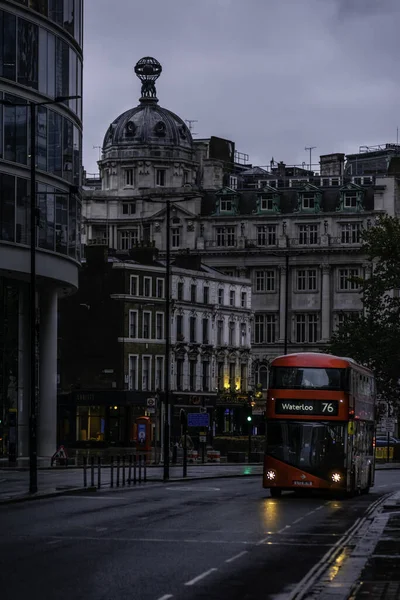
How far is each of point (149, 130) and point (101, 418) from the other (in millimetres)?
45326

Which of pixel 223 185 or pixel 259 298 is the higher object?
pixel 223 185

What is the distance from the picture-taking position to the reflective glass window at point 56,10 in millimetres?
68312

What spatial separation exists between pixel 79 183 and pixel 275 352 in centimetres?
7011

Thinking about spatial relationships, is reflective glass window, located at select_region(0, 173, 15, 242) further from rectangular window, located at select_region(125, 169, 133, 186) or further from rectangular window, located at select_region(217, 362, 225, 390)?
rectangular window, located at select_region(125, 169, 133, 186)

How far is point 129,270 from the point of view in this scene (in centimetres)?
10606

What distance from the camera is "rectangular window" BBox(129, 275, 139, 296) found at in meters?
107

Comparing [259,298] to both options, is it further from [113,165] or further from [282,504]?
[282,504]

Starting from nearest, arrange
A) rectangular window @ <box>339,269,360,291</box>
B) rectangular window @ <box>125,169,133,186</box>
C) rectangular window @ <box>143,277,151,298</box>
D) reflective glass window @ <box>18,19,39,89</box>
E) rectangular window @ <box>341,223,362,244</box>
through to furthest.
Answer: reflective glass window @ <box>18,19,39,89</box>
rectangular window @ <box>143,277,151,298</box>
rectangular window @ <box>341,223,362,244</box>
rectangular window @ <box>339,269,360,291</box>
rectangular window @ <box>125,169,133,186</box>

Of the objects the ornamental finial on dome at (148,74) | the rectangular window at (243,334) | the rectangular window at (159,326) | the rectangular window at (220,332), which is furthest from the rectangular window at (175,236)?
the rectangular window at (159,326)

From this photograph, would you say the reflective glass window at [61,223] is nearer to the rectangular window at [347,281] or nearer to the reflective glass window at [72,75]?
the reflective glass window at [72,75]

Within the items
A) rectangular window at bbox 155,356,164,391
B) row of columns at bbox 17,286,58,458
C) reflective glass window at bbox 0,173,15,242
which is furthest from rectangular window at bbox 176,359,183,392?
reflective glass window at bbox 0,173,15,242

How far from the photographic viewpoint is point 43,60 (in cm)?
6775

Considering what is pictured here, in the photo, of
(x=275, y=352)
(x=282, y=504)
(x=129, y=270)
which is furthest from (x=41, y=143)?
(x=275, y=352)

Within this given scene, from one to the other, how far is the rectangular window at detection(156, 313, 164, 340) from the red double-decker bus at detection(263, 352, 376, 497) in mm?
65462
